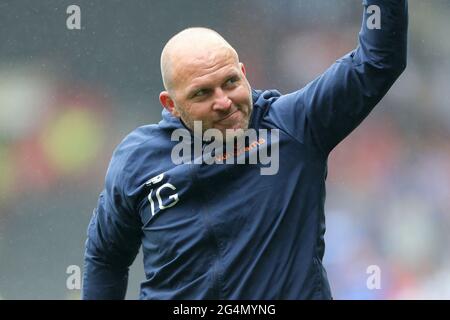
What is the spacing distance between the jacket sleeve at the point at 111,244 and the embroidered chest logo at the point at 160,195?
0.09 metres

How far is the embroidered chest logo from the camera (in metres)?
2.28

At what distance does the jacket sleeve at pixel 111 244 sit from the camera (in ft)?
7.84

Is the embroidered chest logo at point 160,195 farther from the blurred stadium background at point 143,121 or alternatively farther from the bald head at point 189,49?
the blurred stadium background at point 143,121

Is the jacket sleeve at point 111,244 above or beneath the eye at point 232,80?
beneath

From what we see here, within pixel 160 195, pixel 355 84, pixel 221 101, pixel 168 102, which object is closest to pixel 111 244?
pixel 160 195

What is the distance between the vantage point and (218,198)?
223 cm

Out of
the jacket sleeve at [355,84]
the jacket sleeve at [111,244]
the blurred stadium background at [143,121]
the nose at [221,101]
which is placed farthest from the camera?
the blurred stadium background at [143,121]

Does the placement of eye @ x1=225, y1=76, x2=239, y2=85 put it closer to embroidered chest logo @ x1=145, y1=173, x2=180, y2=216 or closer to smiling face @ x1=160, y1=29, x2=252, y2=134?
smiling face @ x1=160, y1=29, x2=252, y2=134

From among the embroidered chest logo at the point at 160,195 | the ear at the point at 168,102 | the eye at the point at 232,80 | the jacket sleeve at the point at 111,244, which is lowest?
the jacket sleeve at the point at 111,244

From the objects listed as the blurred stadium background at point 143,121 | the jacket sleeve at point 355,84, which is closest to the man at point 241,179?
the jacket sleeve at point 355,84

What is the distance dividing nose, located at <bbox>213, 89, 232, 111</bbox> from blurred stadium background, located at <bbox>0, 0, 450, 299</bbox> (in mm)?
2977

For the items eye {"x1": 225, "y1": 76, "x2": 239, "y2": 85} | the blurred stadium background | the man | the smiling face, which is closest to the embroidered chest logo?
the man
